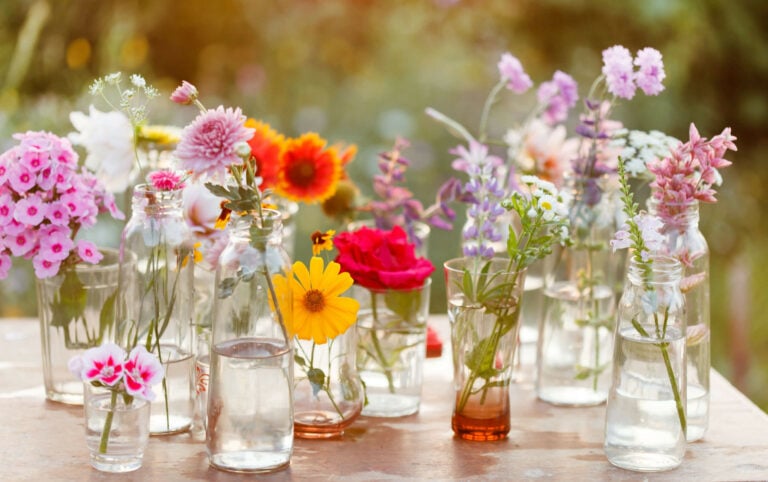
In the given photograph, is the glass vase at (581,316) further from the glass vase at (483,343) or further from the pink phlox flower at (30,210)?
the pink phlox flower at (30,210)

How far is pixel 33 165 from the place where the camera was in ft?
4.81

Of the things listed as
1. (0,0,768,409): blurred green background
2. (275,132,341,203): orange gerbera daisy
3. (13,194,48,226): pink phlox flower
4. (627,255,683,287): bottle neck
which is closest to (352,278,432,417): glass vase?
(275,132,341,203): orange gerbera daisy

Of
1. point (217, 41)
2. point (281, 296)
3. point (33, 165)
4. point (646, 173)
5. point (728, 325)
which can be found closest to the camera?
point (281, 296)

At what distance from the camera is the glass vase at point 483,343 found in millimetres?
1425

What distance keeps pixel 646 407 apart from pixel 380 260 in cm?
37

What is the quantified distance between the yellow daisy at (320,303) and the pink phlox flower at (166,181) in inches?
6.7

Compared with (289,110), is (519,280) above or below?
below

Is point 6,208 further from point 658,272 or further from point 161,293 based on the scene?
point 658,272

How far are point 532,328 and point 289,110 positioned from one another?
2.43m

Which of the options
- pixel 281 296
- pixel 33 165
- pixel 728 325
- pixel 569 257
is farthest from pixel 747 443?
pixel 728 325

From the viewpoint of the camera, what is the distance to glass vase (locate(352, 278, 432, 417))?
5.07 ft

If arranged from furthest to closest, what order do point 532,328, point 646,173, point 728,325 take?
point 728,325 < point 532,328 < point 646,173

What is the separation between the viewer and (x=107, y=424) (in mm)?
1329

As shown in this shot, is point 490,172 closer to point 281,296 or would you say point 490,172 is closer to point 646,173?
point 646,173
